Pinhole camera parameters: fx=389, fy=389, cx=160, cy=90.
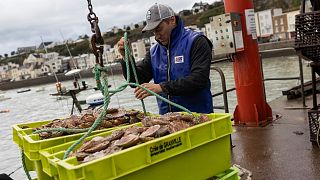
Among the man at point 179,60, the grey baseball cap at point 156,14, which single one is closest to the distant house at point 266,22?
the man at point 179,60

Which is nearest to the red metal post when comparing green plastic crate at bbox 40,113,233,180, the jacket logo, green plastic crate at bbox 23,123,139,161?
the jacket logo

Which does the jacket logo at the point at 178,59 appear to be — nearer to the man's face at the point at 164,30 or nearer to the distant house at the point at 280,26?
the man's face at the point at 164,30

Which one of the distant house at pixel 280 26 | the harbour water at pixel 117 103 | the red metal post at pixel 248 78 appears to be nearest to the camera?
the red metal post at pixel 248 78

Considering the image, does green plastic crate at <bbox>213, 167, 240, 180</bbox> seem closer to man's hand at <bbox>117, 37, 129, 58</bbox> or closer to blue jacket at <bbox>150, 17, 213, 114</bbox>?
blue jacket at <bbox>150, 17, 213, 114</bbox>

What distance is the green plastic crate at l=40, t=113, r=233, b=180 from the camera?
174cm

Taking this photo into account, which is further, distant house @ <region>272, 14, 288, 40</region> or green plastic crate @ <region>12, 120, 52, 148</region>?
distant house @ <region>272, 14, 288, 40</region>

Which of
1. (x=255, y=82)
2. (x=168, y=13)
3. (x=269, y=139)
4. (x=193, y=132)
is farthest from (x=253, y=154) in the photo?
(x=193, y=132)

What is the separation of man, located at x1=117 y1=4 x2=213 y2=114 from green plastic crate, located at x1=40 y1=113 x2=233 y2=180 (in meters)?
0.62

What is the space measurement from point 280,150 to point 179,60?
5.74ft

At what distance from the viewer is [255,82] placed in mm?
5254

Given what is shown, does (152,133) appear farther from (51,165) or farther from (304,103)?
(304,103)

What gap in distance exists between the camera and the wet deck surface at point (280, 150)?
11.7 ft

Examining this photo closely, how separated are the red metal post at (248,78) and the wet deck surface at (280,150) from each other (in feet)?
0.62

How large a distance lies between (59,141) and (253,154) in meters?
2.44
